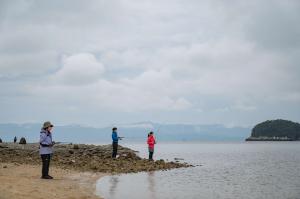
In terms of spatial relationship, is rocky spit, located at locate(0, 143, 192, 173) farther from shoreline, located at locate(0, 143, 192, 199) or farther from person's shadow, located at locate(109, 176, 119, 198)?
person's shadow, located at locate(109, 176, 119, 198)

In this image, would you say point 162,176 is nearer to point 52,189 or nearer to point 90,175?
point 90,175

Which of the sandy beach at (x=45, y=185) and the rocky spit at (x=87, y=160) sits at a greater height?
the rocky spit at (x=87, y=160)

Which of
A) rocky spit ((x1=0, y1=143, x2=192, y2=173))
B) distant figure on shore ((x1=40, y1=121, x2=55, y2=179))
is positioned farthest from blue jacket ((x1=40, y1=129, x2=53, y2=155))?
rocky spit ((x1=0, y1=143, x2=192, y2=173))

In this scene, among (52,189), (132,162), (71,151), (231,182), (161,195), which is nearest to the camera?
(52,189)

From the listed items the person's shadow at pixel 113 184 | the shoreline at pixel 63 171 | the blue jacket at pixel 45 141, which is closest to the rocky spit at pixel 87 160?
the shoreline at pixel 63 171

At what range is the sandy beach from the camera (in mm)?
16328

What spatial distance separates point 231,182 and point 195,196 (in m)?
7.13

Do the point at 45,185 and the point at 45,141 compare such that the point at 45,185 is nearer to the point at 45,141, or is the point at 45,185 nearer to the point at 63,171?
the point at 45,141

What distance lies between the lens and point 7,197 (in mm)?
15023

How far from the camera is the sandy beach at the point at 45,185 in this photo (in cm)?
1633

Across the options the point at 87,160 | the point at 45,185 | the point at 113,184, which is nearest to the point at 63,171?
the point at 113,184

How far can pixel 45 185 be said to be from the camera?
19312 mm

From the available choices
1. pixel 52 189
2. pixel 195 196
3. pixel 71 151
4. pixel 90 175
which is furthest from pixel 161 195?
pixel 71 151

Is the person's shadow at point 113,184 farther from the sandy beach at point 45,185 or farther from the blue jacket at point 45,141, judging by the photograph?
the blue jacket at point 45,141
